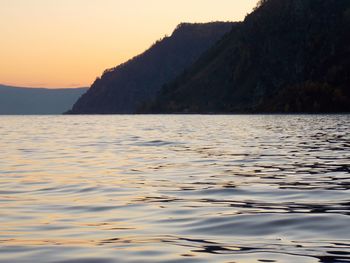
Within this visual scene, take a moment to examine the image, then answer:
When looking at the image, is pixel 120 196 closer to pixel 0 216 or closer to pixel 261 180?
pixel 0 216

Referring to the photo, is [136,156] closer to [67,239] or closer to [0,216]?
[0,216]

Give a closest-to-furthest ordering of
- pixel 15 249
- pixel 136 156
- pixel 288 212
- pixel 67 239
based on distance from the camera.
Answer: pixel 15 249 → pixel 67 239 → pixel 288 212 → pixel 136 156

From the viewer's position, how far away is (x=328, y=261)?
9.73 meters

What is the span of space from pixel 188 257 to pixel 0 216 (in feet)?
20.2

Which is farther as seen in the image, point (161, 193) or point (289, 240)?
point (161, 193)

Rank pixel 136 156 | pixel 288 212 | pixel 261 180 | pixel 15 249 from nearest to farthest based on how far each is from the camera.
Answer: pixel 15 249 < pixel 288 212 < pixel 261 180 < pixel 136 156

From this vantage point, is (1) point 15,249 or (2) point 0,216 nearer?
(1) point 15,249

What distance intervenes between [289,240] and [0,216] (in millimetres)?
6905

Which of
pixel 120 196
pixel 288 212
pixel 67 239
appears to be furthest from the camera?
pixel 120 196

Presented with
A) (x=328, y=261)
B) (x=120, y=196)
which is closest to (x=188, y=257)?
(x=328, y=261)

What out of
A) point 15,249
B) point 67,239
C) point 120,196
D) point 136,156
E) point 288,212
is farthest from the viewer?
point 136,156

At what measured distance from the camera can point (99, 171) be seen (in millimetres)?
25906

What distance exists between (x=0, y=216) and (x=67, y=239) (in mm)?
3478

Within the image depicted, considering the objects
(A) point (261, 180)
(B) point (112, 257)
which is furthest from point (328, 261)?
(A) point (261, 180)
